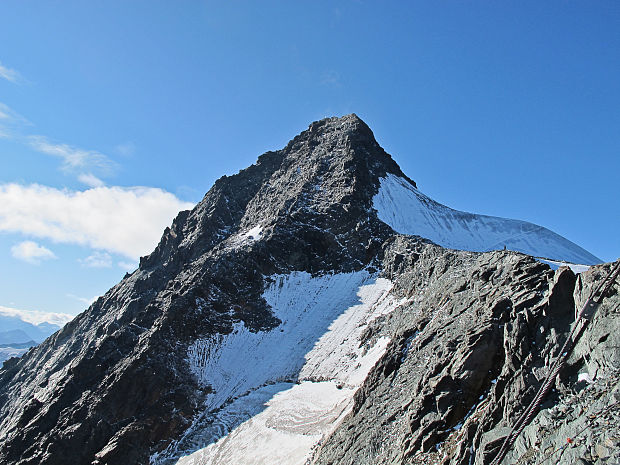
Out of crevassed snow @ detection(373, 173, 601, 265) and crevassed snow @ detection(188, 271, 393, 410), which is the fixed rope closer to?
crevassed snow @ detection(188, 271, 393, 410)

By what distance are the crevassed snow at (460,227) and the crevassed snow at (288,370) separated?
926 inches

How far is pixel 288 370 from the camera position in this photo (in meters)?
53.6

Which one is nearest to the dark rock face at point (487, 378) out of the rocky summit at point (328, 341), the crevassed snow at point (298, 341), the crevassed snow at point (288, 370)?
the rocky summit at point (328, 341)

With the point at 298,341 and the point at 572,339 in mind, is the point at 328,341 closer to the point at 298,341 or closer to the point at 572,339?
the point at 298,341

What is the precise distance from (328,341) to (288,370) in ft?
19.8

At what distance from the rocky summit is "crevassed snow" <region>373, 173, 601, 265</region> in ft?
1.89

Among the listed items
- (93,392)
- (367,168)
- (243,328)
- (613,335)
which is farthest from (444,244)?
(613,335)

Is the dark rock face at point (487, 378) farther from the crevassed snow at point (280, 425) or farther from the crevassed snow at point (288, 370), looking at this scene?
the crevassed snow at point (288, 370)

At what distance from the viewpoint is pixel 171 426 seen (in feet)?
161

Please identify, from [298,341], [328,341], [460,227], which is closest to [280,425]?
[328,341]

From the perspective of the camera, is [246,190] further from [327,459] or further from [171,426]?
[327,459]

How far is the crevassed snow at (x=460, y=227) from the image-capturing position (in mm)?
86188

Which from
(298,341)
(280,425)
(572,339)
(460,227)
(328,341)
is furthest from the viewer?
(460,227)

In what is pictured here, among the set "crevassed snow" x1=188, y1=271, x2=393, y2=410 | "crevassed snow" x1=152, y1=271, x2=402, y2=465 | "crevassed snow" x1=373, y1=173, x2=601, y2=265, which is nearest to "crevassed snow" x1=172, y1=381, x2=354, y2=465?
"crevassed snow" x1=152, y1=271, x2=402, y2=465
